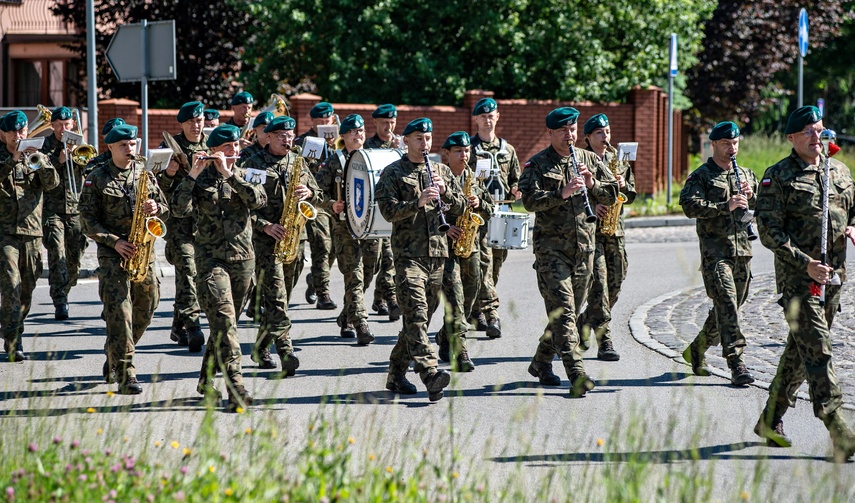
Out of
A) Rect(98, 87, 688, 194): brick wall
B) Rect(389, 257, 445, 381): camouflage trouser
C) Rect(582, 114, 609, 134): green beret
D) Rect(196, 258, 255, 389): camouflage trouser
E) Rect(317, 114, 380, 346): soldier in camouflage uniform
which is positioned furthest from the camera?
Rect(98, 87, 688, 194): brick wall

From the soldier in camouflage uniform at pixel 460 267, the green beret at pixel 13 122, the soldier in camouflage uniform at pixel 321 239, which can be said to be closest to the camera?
the soldier in camouflage uniform at pixel 460 267

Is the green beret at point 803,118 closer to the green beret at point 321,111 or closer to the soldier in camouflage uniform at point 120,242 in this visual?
the soldier in camouflage uniform at point 120,242

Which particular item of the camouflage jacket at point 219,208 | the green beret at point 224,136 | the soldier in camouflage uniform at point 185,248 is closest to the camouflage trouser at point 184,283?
the soldier in camouflage uniform at point 185,248

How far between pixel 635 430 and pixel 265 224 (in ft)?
16.4

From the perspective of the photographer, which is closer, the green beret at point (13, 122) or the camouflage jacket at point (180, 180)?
the green beret at point (13, 122)

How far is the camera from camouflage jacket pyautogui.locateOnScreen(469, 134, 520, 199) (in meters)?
11.8

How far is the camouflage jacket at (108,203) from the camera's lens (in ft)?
30.4

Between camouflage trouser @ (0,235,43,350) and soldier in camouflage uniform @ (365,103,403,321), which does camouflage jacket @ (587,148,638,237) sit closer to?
soldier in camouflage uniform @ (365,103,403,321)

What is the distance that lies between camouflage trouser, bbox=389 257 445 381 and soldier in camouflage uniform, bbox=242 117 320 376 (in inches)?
43.0

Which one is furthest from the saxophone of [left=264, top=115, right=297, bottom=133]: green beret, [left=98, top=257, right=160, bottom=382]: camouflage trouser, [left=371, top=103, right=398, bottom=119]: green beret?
[left=371, top=103, right=398, bottom=119]: green beret

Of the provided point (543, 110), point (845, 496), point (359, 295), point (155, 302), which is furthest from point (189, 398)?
point (543, 110)

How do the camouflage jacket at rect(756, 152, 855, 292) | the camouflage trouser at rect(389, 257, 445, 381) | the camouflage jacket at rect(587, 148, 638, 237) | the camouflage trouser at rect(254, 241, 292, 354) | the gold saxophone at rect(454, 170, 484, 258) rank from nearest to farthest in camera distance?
the camouflage jacket at rect(756, 152, 855, 292) → the camouflage trouser at rect(389, 257, 445, 381) → the camouflage trouser at rect(254, 241, 292, 354) → the gold saxophone at rect(454, 170, 484, 258) → the camouflage jacket at rect(587, 148, 638, 237)

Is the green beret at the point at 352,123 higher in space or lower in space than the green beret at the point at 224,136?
higher

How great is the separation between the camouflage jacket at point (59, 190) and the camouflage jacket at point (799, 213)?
748 centimetres
